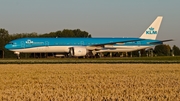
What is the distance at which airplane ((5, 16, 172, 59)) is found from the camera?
57344mm

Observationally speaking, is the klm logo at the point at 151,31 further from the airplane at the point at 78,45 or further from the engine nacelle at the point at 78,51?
the engine nacelle at the point at 78,51

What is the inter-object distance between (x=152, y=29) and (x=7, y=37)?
2046 inches

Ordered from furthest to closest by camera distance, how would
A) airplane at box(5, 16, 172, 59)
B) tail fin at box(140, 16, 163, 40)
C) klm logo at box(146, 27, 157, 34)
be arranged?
klm logo at box(146, 27, 157, 34), tail fin at box(140, 16, 163, 40), airplane at box(5, 16, 172, 59)

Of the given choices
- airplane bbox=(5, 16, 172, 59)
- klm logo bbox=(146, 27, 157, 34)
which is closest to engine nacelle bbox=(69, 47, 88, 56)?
airplane bbox=(5, 16, 172, 59)

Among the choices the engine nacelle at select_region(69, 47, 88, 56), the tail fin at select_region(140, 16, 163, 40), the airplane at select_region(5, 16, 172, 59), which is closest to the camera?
the airplane at select_region(5, 16, 172, 59)

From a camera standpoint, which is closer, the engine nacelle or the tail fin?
the engine nacelle

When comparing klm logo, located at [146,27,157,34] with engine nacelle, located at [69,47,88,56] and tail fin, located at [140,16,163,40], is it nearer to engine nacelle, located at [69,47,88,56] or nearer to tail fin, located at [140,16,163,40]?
tail fin, located at [140,16,163,40]

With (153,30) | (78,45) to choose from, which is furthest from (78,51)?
(153,30)

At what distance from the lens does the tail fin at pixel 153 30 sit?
Answer: 69062 mm

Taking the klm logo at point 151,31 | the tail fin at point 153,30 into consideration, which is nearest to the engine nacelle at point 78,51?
the tail fin at point 153,30

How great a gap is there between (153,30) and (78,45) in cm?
1747

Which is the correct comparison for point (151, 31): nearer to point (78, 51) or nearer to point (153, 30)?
point (153, 30)

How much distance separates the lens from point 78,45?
5994 cm

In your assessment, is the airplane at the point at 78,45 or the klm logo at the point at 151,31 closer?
the airplane at the point at 78,45
